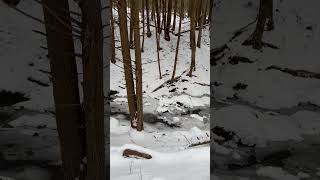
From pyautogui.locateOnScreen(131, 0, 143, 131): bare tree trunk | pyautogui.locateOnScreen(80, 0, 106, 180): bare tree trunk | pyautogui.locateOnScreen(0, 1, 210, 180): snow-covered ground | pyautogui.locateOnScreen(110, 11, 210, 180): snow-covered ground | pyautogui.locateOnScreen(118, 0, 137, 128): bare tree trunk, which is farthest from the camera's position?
pyautogui.locateOnScreen(131, 0, 143, 131): bare tree trunk

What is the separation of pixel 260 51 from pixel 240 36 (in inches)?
5.0

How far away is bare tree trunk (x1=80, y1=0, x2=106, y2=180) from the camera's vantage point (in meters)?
1.37

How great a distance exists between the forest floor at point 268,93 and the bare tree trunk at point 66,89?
2.91 feet

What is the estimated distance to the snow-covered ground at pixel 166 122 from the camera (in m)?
3.34

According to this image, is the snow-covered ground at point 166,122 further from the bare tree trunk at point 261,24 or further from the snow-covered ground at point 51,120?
the bare tree trunk at point 261,24

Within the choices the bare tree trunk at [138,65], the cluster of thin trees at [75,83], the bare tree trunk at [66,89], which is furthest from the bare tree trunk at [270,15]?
the bare tree trunk at [138,65]

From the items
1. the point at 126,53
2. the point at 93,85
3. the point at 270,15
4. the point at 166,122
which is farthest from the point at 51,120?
the point at 166,122

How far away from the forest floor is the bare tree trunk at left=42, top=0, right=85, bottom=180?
2.91 ft

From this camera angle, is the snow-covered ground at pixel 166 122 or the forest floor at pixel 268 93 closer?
the forest floor at pixel 268 93

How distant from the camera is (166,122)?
5547 mm

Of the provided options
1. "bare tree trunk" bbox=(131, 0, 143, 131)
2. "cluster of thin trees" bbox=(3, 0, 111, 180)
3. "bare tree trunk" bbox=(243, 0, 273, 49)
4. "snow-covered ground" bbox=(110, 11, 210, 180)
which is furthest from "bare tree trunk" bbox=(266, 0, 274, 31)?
"bare tree trunk" bbox=(131, 0, 143, 131)

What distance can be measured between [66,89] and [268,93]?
42.6 inches

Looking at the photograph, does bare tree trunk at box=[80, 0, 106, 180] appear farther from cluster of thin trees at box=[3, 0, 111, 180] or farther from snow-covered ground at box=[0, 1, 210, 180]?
snow-covered ground at box=[0, 1, 210, 180]

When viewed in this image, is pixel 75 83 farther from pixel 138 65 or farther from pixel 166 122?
pixel 166 122
